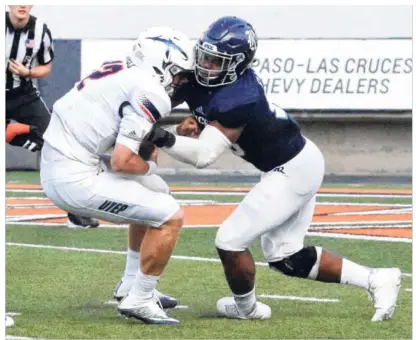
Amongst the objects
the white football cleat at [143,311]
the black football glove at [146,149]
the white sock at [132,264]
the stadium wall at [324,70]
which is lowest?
the stadium wall at [324,70]

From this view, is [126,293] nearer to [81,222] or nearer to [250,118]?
[250,118]

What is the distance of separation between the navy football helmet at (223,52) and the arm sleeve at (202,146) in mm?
252

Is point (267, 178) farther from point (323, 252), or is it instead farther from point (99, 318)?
point (99, 318)

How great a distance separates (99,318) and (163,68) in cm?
120

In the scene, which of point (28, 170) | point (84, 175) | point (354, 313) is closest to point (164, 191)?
point (84, 175)

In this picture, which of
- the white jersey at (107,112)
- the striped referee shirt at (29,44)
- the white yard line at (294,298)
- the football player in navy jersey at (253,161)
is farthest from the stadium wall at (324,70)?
the white jersey at (107,112)

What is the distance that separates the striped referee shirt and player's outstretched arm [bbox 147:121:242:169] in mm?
3932

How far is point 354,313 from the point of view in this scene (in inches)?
223

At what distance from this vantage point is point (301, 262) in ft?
18.4

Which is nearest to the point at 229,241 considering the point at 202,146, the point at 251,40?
the point at 202,146

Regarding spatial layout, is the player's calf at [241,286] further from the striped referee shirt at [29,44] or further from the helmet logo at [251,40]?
the striped referee shirt at [29,44]

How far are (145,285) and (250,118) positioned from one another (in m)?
0.90

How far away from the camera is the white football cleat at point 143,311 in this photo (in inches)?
212

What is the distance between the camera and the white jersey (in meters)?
5.24
